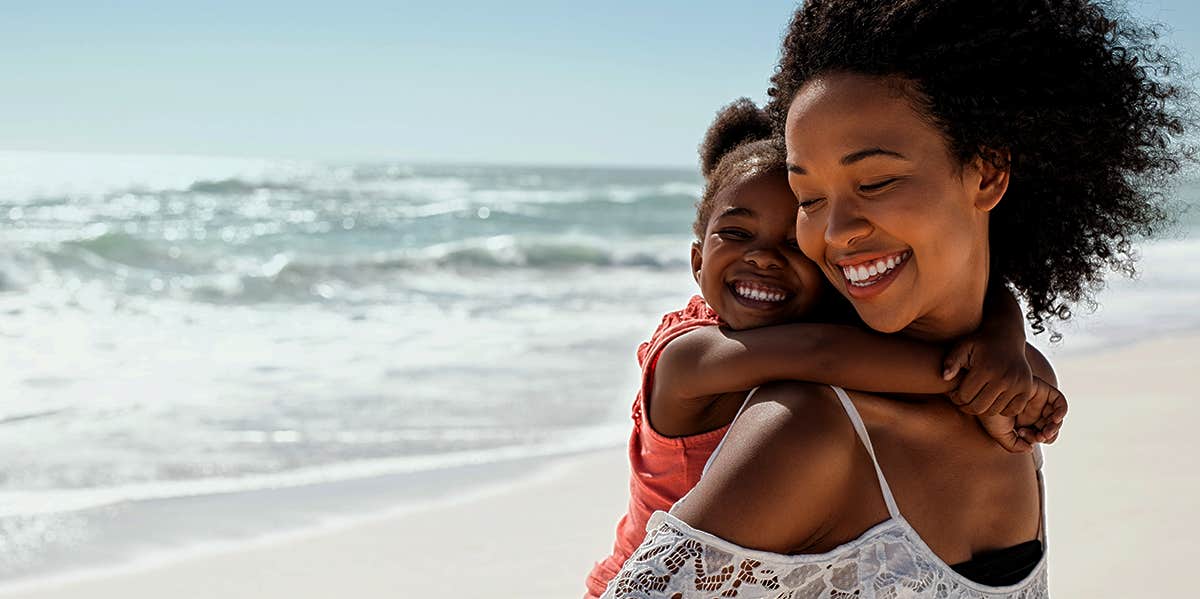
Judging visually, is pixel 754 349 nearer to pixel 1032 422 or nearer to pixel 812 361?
pixel 812 361

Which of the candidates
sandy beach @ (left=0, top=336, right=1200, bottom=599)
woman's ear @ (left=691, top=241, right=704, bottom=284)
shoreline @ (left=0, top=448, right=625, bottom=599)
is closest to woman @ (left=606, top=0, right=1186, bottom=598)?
woman's ear @ (left=691, top=241, right=704, bottom=284)

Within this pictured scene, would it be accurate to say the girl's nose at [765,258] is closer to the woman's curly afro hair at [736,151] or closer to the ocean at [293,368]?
the woman's curly afro hair at [736,151]

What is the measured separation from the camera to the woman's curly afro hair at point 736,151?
7.62ft

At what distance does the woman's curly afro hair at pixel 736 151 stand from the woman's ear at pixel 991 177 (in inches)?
23.3

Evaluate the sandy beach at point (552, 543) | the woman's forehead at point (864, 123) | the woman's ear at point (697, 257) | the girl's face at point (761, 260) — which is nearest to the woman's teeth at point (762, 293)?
the girl's face at point (761, 260)

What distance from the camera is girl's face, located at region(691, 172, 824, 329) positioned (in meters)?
2.25

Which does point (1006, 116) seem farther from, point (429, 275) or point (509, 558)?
point (429, 275)

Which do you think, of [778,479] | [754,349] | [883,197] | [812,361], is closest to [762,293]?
[754,349]

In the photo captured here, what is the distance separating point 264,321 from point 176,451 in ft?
18.6

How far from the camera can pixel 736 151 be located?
244 cm

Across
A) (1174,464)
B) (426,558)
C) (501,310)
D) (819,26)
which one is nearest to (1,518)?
(426,558)

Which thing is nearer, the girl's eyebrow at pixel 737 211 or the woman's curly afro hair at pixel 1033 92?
the woman's curly afro hair at pixel 1033 92

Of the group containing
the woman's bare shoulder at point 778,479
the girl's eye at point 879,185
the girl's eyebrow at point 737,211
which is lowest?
the woman's bare shoulder at point 778,479

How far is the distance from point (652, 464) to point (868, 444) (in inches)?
25.3
